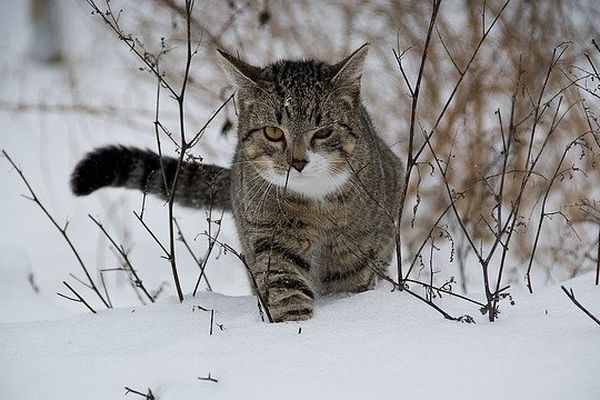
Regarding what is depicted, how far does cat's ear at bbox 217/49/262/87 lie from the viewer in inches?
118

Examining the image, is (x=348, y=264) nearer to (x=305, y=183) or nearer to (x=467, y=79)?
(x=305, y=183)

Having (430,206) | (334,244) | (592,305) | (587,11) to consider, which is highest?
(587,11)

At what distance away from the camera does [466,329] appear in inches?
93.9

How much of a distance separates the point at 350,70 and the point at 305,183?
508 mm

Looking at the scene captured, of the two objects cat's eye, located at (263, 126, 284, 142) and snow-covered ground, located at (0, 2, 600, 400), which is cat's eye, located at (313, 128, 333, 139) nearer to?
cat's eye, located at (263, 126, 284, 142)

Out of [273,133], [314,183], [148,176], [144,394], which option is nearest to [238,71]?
[273,133]

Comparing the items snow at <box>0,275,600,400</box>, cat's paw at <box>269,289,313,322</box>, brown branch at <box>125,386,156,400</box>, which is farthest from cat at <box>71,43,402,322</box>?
brown branch at <box>125,386,156,400</box>

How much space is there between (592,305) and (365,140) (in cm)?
114

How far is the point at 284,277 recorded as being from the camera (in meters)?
2.89

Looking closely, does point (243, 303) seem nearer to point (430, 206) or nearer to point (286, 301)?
point (286, 301)

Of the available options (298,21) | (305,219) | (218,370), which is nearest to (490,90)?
(298,21)

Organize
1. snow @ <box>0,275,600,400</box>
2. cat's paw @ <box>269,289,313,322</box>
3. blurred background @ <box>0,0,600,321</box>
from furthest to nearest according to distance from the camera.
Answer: blurred background @ <box>0,0,600,321</box> < cat's paw @ <box>269,289,313,322</box> < snow @ <box>0,275,600,400</box>

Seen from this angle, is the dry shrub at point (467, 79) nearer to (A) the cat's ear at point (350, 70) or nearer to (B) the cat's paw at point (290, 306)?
(A) the cat's ear at point (350, 70)

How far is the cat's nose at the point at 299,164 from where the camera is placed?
283 cm
